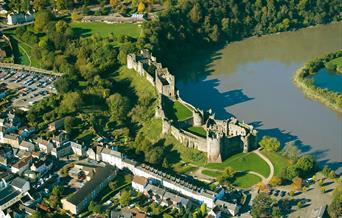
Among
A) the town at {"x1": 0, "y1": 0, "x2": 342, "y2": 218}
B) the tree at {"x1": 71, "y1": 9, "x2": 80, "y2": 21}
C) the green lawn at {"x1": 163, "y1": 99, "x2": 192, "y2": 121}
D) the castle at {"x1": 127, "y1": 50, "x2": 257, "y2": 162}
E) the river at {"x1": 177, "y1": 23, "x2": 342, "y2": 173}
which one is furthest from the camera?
the tree at {"x1": 71, "y1": 9, "x2": 80, "y2": 21}

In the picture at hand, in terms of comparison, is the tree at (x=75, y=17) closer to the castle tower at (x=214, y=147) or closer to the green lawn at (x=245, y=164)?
the castle tower at (x=214, y=147)

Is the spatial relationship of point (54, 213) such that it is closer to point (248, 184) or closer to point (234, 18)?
point (248, 184)

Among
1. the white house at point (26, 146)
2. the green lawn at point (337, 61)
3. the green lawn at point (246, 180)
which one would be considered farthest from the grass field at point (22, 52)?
the green lawn at point (337, 61)

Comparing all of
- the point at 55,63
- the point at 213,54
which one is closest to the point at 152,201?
the point at 55,63

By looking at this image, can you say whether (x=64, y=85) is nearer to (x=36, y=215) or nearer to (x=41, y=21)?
(x=36, y=215)

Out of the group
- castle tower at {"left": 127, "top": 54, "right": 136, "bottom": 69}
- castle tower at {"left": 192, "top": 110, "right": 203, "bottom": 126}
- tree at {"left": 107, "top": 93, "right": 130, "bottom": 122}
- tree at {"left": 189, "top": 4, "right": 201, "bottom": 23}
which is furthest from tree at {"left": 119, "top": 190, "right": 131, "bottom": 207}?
tree at {"left": 189, "top": 4, "right": 201, "bottom": 23}

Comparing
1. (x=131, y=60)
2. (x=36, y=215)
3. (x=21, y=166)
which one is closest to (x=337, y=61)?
(x=131, y=60)

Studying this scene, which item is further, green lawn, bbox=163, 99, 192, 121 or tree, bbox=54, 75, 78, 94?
tree, bbox=54, 75, 78, 94

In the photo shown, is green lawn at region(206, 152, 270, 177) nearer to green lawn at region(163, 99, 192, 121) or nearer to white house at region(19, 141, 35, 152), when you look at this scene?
green lawn at region(163, 99, 192, 121)
